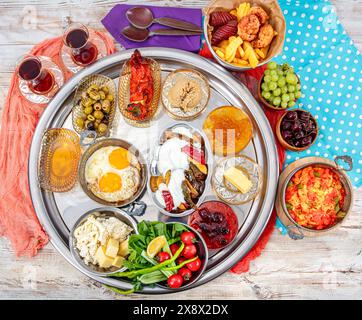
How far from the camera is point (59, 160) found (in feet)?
9.16

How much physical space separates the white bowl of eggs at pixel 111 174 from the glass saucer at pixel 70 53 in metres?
0.65

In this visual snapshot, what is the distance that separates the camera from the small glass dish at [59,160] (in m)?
2.78

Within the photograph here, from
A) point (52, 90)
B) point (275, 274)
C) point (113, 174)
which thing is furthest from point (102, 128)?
point (275, 274)

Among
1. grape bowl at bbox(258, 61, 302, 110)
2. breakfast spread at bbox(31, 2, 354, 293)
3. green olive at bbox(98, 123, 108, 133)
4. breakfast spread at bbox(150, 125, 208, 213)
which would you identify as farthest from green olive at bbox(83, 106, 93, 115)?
grape bowl at bbox(258, 61, 302, 110)

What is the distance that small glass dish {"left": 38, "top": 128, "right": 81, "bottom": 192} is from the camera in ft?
9.13

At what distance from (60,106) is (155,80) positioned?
70 centimetres

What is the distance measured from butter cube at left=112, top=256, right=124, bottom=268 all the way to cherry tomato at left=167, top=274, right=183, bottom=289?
1.09 feet

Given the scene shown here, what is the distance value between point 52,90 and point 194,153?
1.15 m

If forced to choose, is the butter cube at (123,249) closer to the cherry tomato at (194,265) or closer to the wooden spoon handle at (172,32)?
the cherry tomato at (194,265)

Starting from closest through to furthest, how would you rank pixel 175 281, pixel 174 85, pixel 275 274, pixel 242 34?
pixel 175 281 < pixel 242 34 < pixel 174 85 < pixel 275 274

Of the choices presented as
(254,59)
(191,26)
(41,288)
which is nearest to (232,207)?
(254,59)

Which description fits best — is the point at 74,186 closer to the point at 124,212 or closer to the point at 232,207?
the point at 124,212

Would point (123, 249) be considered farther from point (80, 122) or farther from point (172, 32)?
point (172, 32)

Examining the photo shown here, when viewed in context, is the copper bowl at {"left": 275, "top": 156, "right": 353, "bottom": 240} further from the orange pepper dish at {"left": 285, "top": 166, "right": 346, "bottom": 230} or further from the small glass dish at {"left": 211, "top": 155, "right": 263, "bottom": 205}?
the small glass dish at {"left": 211, "top": 155, "right": 263, "bottom": 205}
